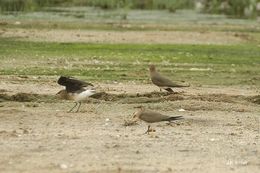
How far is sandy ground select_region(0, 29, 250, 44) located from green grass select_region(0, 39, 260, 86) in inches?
64.0

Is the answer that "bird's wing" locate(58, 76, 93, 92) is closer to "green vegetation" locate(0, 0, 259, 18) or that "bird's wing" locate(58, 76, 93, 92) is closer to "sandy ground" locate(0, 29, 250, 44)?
"sandy ground" locate(0, 29, 250, 44)

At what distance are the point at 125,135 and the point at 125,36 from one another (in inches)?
729

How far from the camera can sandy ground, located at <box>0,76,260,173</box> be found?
34.4 ft

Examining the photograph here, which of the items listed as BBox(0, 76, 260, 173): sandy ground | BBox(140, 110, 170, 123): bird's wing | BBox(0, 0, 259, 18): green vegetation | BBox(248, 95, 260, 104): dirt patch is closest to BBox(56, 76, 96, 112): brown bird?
BBox(0, 76, 260, 173): sandy ground

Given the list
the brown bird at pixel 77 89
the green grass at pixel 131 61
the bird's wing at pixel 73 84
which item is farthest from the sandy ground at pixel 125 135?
the green grass at pixel 131 61

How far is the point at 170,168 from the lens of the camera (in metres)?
10.3

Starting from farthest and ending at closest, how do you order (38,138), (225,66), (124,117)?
(225,66) → (124,117) → (38,138)

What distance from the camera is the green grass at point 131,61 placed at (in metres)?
20.5

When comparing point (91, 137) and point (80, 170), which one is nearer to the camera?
point (80, 170)

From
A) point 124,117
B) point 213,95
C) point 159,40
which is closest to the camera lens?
point 124,117

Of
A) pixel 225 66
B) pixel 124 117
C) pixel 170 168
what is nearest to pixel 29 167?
pixel 170 168

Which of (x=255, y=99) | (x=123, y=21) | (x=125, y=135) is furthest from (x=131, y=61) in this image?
(x=123, y=21)

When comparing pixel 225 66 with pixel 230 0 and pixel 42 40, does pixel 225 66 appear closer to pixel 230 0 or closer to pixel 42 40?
pixel 42 40

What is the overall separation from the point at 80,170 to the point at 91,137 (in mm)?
2223
